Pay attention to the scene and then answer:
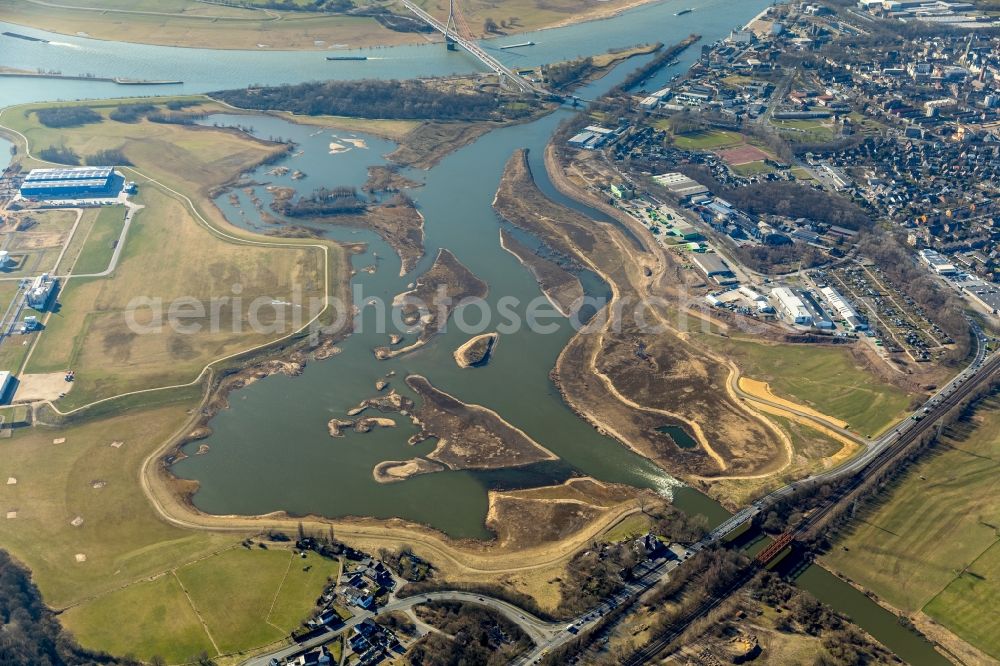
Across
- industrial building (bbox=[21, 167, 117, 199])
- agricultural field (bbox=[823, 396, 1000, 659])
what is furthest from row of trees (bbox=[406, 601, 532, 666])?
industrial building (bbox=[21, 167, 117, 199])

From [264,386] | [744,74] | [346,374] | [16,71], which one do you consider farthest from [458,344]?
[16,71]

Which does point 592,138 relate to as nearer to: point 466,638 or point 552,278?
point 552,278

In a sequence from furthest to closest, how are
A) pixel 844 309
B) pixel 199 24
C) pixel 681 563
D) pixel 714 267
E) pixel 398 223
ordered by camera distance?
pixel 199 24 < pixel 398 223 < pixel 714 267 < pixel 844 309 < pixel 681 563

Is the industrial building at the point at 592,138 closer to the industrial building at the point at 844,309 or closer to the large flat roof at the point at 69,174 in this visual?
the industrial building at the point at 844,309

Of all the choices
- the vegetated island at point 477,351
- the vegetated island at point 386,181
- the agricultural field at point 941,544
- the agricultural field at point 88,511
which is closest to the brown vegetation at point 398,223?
the vegetated island at point 386,181

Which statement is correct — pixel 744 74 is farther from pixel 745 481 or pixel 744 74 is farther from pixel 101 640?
pixel 101 640

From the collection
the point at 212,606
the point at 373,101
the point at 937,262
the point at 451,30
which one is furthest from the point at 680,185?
the point at 451,30

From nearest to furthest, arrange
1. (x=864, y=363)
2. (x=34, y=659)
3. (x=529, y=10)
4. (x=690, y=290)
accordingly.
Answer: (x=34, y=659), (x=864, y=363), (x=690, y=290), (x=529, y=10)
